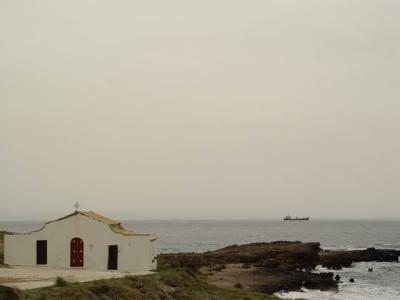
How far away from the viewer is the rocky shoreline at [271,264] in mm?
49438

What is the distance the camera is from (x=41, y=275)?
90.4ft

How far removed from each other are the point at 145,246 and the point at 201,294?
15.4 ft

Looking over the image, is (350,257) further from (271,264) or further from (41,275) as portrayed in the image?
(41,275)

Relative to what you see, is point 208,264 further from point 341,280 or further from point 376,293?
point 376,293

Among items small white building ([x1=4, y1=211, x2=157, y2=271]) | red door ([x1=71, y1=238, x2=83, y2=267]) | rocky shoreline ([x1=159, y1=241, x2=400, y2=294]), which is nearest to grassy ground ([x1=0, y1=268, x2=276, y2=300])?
small white building ([x1=4, y1=211, x2=157, y2=271])

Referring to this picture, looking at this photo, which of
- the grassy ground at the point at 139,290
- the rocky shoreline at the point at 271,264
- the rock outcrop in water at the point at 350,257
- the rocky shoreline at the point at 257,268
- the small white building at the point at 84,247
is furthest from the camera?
the rock outcrop in water at the point at 350,257

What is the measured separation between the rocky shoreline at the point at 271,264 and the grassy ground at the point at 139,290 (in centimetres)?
1234

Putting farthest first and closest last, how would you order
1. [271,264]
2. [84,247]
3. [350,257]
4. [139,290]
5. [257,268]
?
[350,257] → [271,264] → [257,268] → [84,247] → [139,290]

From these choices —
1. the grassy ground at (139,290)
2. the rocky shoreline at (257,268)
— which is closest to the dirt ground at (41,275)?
the grassy ground at (139,290)

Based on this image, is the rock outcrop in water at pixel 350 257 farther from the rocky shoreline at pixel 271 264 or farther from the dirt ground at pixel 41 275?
the dirt ground at pixel 41 275

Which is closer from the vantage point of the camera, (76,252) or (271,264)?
(76,252)

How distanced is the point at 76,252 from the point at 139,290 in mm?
8641

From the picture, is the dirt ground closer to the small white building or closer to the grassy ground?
the small white building

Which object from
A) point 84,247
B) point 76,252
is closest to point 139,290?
point 84,247
